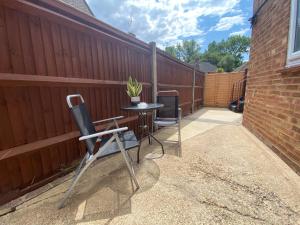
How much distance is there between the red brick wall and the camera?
6.10 feet

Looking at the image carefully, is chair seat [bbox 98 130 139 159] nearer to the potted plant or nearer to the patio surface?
the patio surface

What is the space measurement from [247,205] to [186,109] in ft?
15.8

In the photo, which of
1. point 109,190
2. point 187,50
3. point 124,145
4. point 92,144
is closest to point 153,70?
point 124,145

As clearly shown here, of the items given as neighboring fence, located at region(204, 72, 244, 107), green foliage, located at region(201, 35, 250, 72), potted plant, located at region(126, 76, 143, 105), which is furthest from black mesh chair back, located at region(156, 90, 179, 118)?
green foliage, located at region(201, 35, 250, 72)

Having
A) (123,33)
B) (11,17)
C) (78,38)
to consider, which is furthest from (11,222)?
(123,33)

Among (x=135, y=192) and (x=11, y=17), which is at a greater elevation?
(x=11, y=17)

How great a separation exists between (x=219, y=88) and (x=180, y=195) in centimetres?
812

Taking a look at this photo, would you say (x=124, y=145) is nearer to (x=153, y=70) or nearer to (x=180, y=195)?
(x=180, y=195)

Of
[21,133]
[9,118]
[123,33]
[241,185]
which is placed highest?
[123,33]

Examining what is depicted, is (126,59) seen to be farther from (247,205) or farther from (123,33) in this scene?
(247,205)

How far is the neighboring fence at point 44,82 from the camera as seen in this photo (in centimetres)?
129

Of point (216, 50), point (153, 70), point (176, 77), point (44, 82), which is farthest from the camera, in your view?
point (216, 50)

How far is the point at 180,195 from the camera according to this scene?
4.59 feet

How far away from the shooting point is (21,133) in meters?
1.38
